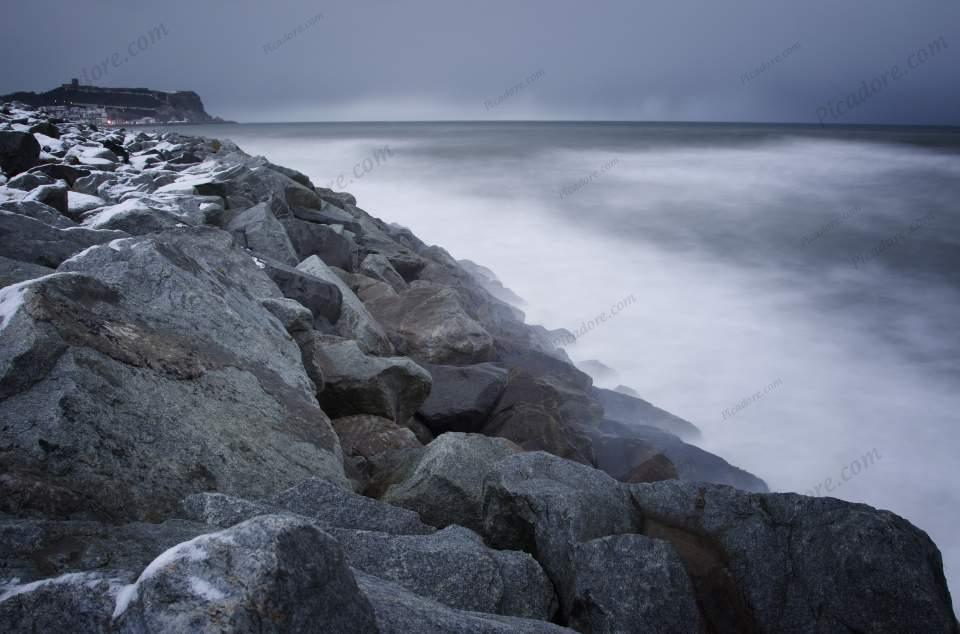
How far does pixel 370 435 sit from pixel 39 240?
2553 mm

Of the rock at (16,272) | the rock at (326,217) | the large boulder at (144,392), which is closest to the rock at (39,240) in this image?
the rock at (16,272)

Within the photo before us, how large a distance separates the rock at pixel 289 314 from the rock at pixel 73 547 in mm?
2469

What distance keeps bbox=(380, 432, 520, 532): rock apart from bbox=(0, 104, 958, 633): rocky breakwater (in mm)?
11

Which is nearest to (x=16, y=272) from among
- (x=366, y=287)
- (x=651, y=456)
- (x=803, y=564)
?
(x=803, y=564)

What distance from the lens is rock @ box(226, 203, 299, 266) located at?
699 cm

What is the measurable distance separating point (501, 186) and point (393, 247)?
18.5 m

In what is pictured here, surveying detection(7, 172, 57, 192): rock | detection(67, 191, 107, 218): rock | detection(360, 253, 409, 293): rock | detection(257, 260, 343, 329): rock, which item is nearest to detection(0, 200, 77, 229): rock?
detection(67, 191, 107, 218): rock

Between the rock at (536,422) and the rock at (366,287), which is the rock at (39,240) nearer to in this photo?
the rock at (366,287)

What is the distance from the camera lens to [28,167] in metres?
9.62

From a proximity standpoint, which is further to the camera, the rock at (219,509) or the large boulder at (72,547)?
the rock at (219,509)

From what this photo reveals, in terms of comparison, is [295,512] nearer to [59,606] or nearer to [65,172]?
[59,606]

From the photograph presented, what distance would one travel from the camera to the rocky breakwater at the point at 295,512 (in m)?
1.65

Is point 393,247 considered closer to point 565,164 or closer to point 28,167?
point 28,167

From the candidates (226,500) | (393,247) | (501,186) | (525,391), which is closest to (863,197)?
(501,186)
